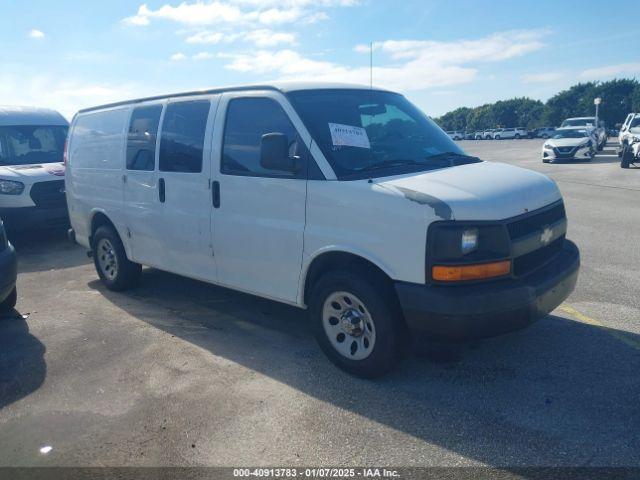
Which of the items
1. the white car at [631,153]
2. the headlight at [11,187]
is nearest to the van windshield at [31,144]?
the headlight at [11,187]

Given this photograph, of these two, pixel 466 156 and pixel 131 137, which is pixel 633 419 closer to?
pixel 466 156

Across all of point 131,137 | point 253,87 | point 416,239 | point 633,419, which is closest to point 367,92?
point 253,87

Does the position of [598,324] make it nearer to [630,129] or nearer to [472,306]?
[472,306]

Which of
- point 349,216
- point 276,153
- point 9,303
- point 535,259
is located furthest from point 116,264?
point 535,259

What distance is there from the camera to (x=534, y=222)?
11.9ft

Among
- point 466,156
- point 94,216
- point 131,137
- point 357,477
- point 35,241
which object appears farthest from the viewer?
point 35,241

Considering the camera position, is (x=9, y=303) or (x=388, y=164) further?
(x=9, y=303)

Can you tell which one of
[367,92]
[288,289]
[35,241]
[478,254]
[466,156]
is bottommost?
[35,241]

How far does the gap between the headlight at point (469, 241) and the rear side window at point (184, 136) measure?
→ 8.18ft

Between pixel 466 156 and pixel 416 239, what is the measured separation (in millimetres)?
1611

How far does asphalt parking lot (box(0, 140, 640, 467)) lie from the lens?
118 inches

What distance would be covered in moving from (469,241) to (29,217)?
26.4 ft

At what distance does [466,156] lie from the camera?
14.9 feet

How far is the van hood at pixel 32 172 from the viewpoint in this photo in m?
8.75
